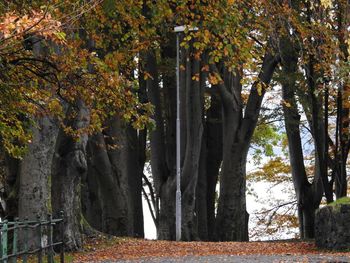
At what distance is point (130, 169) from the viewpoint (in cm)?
2745

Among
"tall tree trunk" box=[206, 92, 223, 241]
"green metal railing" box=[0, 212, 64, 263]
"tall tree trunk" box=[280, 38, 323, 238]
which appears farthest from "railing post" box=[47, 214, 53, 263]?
"tall tree trunk" box=[206, 92, 223, 241]

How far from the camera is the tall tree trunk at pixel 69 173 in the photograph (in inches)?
653

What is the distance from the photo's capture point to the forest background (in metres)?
12.5

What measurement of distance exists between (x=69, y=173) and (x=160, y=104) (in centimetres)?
879

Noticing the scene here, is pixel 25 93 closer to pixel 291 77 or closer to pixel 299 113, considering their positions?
pixel 291 77

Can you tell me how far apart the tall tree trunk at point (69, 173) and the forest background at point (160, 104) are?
3 cm

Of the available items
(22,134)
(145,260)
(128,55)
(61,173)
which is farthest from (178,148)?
(22,134)

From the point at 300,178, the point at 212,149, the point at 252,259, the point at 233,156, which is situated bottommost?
the point at 252,259

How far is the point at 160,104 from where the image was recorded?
82.4ft

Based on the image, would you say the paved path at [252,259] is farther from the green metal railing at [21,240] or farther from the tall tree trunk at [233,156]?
the tall tree trunk at [233,156]

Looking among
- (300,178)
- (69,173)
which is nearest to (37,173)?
(69,173)

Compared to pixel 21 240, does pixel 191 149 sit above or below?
above

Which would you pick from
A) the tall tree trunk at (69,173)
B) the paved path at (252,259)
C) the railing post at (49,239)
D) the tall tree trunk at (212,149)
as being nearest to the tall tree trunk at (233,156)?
the tall tree trunk at (212,149)

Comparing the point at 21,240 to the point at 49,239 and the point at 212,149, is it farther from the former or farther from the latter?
the point at 212,149
